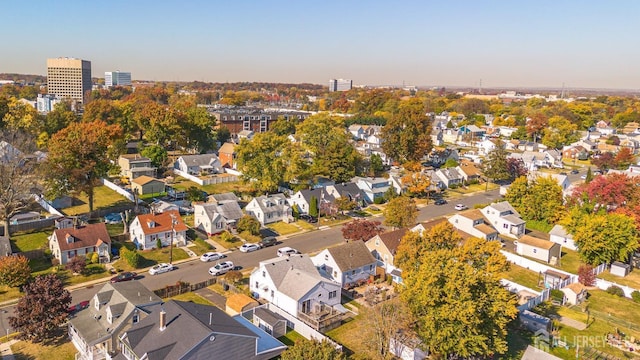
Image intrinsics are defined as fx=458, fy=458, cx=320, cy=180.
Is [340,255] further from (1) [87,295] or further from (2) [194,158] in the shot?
(2) [194,158]

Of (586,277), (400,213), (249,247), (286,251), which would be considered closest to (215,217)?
(249,247)

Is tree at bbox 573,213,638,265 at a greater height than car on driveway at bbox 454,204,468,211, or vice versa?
tree at bbox 573,213,638,265

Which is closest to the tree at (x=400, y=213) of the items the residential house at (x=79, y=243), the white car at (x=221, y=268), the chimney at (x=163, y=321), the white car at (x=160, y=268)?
the white car at (x=221, y=268)

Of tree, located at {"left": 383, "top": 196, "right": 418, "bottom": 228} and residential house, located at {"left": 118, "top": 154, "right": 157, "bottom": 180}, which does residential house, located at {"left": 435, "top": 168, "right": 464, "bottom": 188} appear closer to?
tree, located at {"left": 383, "top": 196, "right": 418, "bottom": 228}

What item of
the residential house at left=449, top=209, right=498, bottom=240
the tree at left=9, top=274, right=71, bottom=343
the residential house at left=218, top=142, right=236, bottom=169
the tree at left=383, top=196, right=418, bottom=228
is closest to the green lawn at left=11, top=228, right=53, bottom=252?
the tree at left=9, top=274, right=71, bottom=343

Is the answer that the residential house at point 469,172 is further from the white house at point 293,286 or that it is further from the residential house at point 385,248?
the white house at point 293,286

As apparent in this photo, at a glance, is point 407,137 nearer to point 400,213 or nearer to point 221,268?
point 400,213
